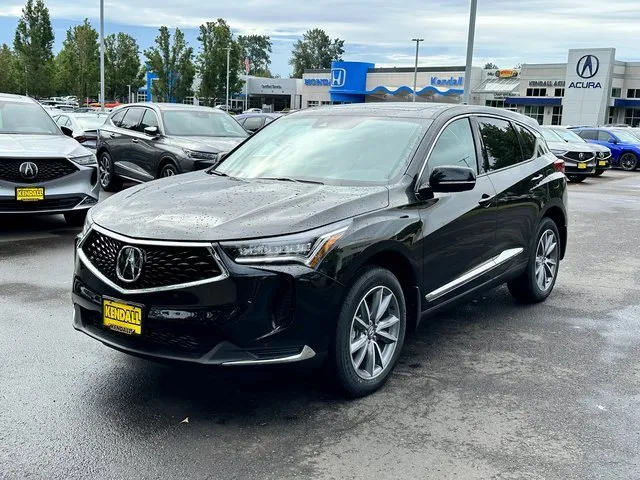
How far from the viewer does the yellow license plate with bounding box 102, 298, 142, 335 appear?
12.5 feet

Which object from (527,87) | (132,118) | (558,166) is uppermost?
(527,87)

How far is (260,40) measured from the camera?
149875 millimetres

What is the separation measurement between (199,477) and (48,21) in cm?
4954

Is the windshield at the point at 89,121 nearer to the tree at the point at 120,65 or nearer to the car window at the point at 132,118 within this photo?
the car window at the point at 132,118

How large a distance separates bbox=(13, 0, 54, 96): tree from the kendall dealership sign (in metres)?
37.4

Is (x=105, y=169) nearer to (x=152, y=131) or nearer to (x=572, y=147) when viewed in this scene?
(x=152, y=131)

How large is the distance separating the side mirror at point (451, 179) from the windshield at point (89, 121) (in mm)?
13416

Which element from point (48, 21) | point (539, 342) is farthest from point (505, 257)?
point (48, 21)

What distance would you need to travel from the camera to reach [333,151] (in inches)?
200

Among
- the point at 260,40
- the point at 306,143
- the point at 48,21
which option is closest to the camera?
the point at 306,143

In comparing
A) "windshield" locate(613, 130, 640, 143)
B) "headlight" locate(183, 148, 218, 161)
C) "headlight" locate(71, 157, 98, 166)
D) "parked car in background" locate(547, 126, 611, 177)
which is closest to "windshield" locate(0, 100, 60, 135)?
"headlight" locate(71, 157, 98, 166)

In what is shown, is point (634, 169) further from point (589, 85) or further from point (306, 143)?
point (589, 85)

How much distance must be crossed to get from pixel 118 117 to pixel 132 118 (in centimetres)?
74

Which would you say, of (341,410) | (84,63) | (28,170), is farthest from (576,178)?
(84,63)
